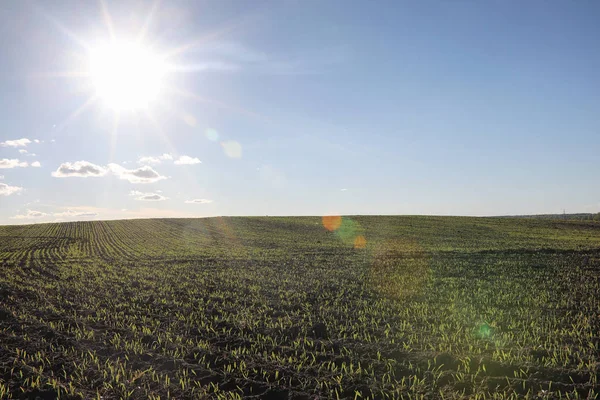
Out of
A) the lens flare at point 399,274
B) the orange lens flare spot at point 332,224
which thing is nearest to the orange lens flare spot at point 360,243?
the lens flare at point 399,274

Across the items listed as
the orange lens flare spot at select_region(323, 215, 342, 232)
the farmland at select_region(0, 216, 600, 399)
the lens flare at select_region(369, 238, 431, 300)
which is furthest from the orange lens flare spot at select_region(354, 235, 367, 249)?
the farmland at select_region(0, 216, 600, 399)

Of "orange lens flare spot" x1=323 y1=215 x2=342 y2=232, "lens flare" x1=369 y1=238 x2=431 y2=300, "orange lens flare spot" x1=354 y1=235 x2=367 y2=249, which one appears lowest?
"orange lens flare spot" x1=354 y1=235 x2=367 y2=249

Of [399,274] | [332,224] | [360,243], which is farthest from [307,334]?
[332,224]

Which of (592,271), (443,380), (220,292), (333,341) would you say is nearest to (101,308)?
(220,292)

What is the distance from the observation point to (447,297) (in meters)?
15.7

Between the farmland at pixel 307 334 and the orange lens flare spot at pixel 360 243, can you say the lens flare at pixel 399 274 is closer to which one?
the farmland at pixel 307 334

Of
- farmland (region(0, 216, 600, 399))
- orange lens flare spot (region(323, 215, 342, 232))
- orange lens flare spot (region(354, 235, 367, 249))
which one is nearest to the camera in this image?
farmland (region(0, 216, 600, 399))

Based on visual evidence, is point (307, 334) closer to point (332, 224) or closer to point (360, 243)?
point (360, 243)

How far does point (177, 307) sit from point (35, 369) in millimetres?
6194

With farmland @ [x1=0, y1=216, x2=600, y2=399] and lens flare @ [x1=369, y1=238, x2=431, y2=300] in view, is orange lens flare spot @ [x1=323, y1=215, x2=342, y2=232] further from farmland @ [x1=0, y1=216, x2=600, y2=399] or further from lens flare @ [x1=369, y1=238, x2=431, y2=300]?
farmland @ [x1=0, y1=216, x2=600, y2=399]

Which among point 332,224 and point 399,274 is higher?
point 332,224

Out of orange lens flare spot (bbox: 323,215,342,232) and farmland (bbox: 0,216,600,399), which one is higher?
orange lens flare spot (bbox: 323,215,342,232)

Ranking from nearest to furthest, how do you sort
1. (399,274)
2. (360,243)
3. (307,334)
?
(307,334) → (399,274) → (360,243)

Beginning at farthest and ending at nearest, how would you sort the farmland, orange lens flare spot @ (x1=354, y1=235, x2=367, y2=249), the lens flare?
orange lens flare spot @ (x1=354, y1=235, x2=367, y2=249) → the lens flare → the farmland
